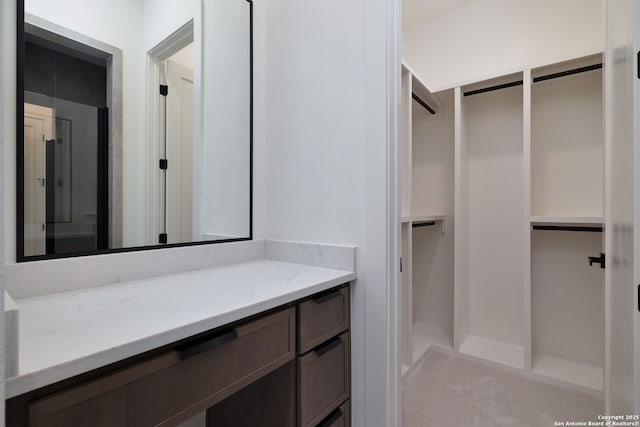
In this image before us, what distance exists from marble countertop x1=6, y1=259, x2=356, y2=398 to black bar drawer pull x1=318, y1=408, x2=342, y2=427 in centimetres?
49

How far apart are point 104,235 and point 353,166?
37.6 inches

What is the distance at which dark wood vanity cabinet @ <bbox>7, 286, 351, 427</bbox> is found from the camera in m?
0.56

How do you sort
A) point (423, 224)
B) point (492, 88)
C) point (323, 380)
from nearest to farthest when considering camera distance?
point (323, 380) → point (492, 88) → point (423, 224)

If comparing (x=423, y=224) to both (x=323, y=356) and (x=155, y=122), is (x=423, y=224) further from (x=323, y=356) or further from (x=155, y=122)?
(x=155, y=122)

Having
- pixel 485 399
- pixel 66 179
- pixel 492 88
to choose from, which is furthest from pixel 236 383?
pixel 492 88

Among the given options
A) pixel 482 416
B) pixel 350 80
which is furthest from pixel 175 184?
pixel 482 416

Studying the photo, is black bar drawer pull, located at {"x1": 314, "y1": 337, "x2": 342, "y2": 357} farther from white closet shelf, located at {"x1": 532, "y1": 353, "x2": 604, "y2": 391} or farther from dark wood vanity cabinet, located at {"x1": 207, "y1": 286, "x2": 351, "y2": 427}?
white closet shelf, located at {"x1": 532, "y1": 353, "x2": 604, "y2": 391}

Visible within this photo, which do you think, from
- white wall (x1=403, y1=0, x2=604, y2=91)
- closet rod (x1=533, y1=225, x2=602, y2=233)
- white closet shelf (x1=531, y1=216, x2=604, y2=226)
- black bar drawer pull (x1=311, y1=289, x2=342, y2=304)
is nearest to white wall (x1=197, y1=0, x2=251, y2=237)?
black bar drawer pull (x1=311, y1=289, x2=342, y2=304)

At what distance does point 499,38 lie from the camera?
90.4 inches

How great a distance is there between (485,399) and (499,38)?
2499mm

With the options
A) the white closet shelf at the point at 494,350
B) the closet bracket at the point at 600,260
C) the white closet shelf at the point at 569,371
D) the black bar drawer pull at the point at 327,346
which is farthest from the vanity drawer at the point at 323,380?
the white closet shelf at the point at 569,371

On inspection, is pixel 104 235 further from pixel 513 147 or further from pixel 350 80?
pixel 513 147

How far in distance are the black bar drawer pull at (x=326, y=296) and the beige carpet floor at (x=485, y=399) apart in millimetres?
920

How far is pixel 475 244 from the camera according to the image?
2.44m
